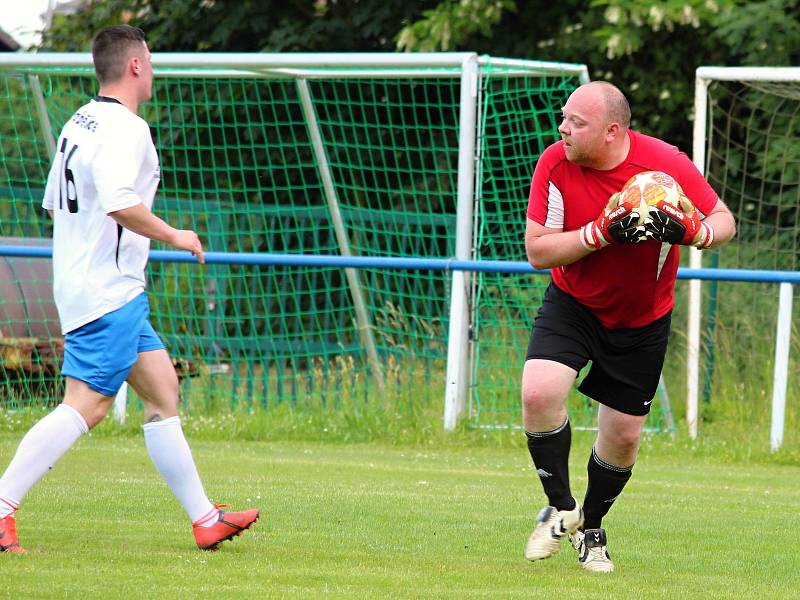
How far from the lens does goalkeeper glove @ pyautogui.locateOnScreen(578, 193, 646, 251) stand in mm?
4840

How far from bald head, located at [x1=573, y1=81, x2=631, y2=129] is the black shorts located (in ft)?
2.34

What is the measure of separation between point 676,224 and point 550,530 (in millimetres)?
1226

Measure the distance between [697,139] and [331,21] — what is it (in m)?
6.93

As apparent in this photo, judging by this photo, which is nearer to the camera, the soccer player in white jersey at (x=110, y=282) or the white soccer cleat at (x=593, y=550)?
the soccer player in white jersey at (x=110, y=282)

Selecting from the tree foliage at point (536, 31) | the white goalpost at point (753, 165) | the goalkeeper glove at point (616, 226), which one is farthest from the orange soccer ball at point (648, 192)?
the tree foliage at point (536, 31)

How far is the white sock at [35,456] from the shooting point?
5094mm

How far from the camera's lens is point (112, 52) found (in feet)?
17.2

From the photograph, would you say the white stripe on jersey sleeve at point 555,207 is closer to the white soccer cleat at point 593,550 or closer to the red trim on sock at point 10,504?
the white soccer cleat at point 593,550

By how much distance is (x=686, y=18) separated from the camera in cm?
1362

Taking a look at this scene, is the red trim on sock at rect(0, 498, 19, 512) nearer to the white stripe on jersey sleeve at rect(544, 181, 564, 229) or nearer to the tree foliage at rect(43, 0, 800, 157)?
the white stripe on jersey sleeve at rect(544, 181, 564, 229)

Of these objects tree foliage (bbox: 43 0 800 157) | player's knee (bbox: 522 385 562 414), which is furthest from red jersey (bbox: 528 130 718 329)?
tree foliage (bbox: 43 0 800 157)

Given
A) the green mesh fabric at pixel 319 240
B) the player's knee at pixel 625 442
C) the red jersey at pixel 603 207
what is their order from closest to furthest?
the red jersey at pixel 603 207, the player's knee at pixel 625 442, the green mesh fabric at pixel 319 240

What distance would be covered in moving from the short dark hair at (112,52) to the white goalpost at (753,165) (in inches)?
227

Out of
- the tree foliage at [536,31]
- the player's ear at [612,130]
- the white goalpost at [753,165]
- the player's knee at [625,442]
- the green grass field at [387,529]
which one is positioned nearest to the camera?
the green grass field at [387,529]
